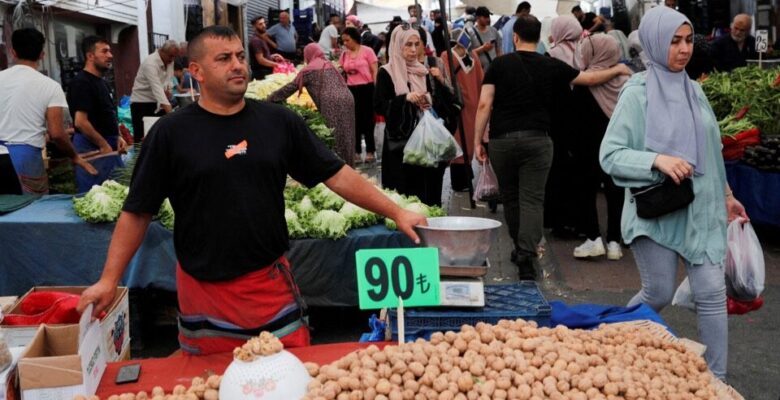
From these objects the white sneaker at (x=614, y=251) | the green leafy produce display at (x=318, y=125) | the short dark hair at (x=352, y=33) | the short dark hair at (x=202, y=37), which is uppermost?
the short dark hair at (x=352, y=33)

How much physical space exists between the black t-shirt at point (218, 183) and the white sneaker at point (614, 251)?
489 cm

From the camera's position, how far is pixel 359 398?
2.58m

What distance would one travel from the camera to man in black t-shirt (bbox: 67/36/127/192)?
7836 millimetres

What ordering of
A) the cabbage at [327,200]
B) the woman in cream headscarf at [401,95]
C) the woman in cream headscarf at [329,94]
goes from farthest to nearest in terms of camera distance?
the woman in cream headscarf at [329,94] < the woman in cream headscarf at [401,95] < the cabbage at [327,200]

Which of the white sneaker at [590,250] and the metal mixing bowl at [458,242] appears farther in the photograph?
the white sneaker at [590,250]

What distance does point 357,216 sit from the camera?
5598 millimetres

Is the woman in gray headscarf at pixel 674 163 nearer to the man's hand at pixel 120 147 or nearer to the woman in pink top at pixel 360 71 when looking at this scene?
the man's hand at pixel 120 147

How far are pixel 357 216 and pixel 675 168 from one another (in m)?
2.34

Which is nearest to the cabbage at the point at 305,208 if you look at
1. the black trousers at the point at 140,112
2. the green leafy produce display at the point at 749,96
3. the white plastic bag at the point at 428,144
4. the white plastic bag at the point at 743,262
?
the white plastic bag at the point at 428,144

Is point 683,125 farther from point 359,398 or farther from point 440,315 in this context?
point 359,398

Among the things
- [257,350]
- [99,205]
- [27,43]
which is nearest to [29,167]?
[27,43]

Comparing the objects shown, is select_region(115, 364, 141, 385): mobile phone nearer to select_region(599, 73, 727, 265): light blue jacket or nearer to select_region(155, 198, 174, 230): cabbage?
select_region(599, 73, 727, 265): light blue jacket

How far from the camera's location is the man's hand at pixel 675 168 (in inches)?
151

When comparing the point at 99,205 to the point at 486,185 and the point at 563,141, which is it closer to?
the point at 486,185
